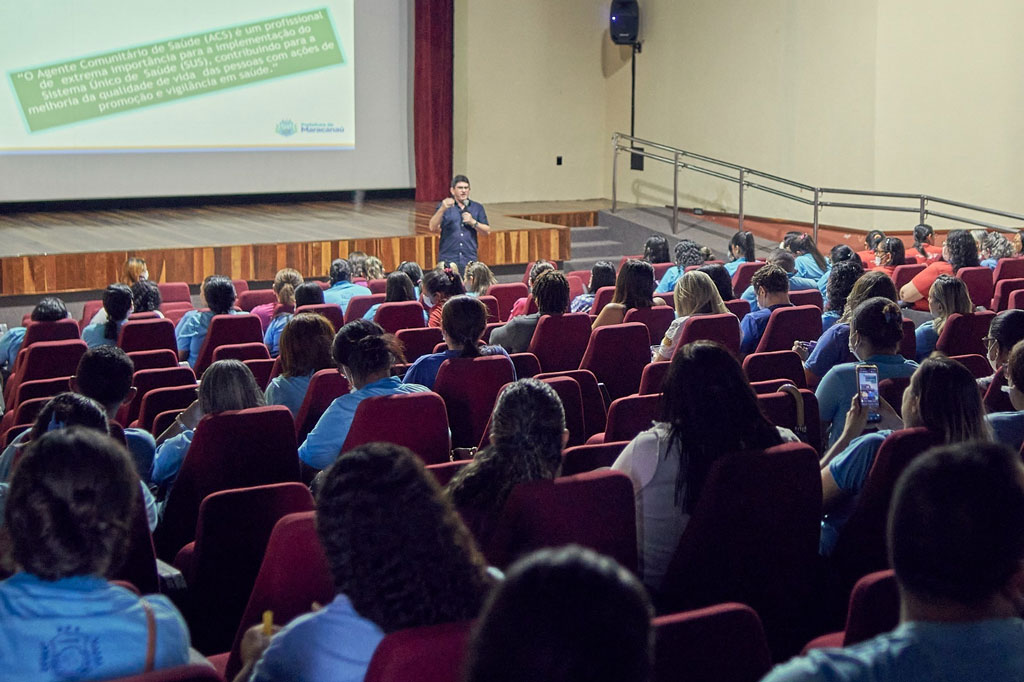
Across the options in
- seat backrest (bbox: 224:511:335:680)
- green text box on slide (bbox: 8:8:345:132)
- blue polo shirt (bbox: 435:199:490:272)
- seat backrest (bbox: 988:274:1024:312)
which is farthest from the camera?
green text box on slide (bbox: 8:8:345:132)

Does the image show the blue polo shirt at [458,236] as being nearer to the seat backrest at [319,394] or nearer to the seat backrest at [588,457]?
the seat backrest at [319,394]

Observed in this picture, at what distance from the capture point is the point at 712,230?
12633mm

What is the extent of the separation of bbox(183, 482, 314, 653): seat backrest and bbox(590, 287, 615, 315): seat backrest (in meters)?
3.93

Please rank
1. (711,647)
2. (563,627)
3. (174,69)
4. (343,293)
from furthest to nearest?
(174,69) → (343,293) → (711,647) → (563,627)

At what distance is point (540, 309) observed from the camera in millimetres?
5301

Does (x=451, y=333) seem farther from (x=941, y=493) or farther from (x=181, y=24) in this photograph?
(x=181, y=24)

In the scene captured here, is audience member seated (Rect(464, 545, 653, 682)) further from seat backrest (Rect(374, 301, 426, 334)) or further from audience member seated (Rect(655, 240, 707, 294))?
audience member seated (Rect(655, 240, 707, 294))

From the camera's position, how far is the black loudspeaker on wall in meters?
13.4

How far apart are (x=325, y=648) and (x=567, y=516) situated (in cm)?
82

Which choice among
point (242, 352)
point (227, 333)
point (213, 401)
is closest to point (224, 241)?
point (227, 333)

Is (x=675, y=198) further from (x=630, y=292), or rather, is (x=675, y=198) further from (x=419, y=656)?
(x=419, y=656)

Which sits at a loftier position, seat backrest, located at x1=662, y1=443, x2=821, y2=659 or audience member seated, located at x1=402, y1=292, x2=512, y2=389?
audience member seated, located at x1=402, y1=292, x2=512, y2=389

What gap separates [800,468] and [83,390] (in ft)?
7.10

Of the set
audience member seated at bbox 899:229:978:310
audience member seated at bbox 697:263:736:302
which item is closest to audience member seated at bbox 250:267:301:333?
audience member seated at bbox 697:263:736:302
